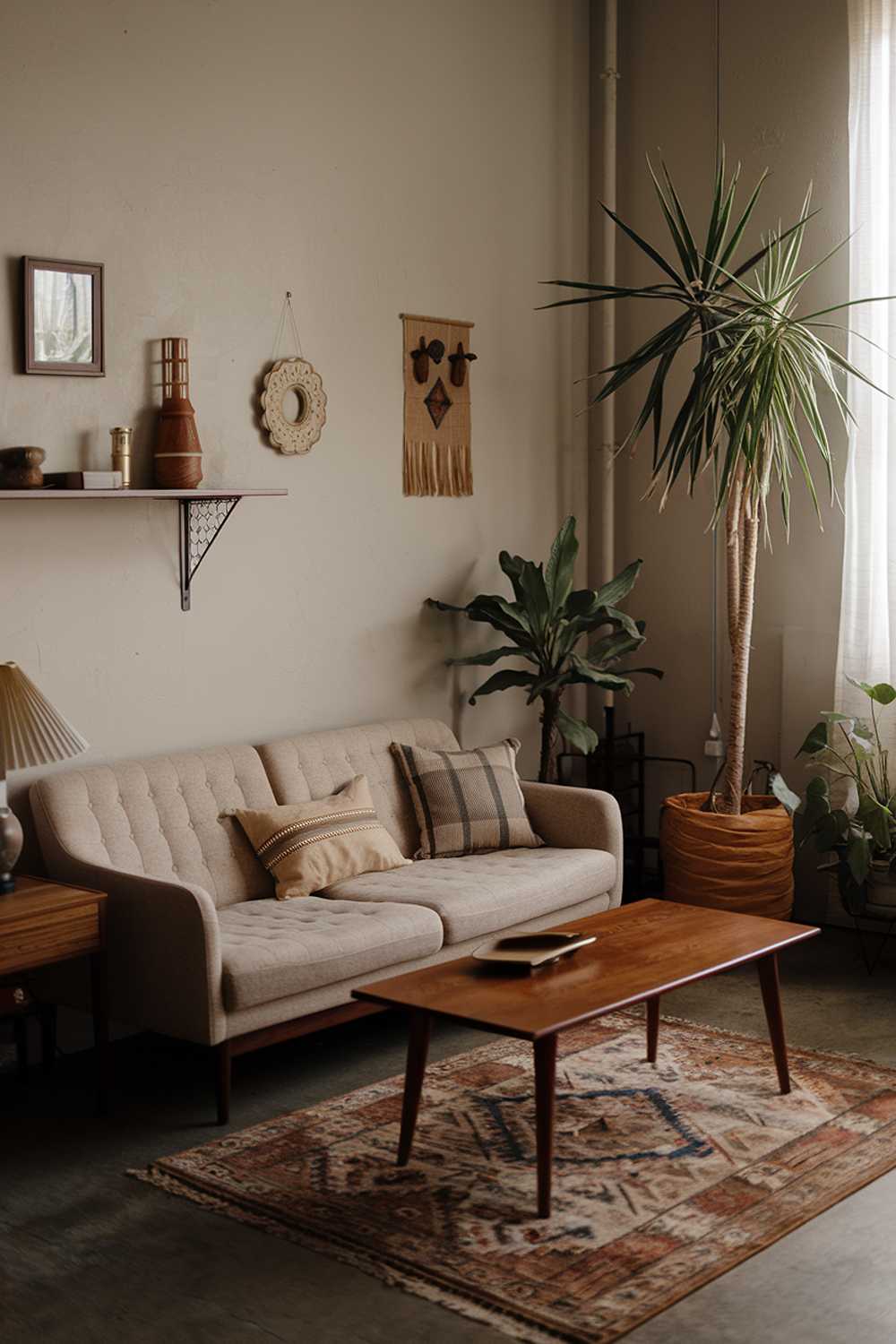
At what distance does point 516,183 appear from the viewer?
5.84 m

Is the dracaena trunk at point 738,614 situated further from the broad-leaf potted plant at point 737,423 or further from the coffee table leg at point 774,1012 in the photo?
the coffee table leg at point 774,1012

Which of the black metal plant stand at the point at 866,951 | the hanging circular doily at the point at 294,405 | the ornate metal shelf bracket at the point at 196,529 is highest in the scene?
the hanging circular doily at the point at 294,405

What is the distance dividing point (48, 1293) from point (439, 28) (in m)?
4.34

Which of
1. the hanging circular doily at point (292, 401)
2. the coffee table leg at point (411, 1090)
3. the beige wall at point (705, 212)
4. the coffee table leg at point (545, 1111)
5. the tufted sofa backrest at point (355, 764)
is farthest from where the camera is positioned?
the beige wall at point (705, 212)

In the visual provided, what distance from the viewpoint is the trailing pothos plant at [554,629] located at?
17.8ft

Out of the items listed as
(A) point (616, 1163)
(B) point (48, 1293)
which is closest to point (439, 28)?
(A) point (616, 1163)

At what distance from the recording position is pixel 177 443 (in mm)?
4445

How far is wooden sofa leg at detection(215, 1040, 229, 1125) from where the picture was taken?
12.4 ft

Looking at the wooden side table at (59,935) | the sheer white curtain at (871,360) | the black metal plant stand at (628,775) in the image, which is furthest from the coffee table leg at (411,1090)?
the sheer white curtain at (871,360)

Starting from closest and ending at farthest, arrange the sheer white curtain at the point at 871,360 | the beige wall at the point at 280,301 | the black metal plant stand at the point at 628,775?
the beige wall at the point at 280,301 → the sheer white curtain at the point at 871,360 → the black metal plant stand at the point at 628,775

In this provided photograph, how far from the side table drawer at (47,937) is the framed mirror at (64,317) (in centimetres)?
149

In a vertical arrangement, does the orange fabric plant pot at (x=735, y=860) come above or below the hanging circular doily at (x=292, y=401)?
below

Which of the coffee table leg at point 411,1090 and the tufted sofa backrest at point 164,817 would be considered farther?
the tufted sofa backrest at point 164,817

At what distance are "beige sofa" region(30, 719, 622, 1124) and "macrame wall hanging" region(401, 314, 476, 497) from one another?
3.06 ft
